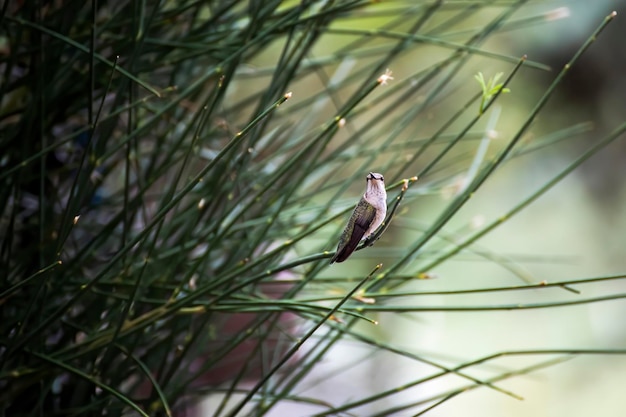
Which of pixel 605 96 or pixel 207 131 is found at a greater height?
pixel 605 96

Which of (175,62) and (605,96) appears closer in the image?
(175,62)

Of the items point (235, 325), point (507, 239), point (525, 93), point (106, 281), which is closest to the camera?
point (106, 281)

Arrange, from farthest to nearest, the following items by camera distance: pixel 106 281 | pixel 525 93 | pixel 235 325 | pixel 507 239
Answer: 1. pixel 507 239
2. pixel 525 93
3. pixel 235 325
4. pixel 106 281

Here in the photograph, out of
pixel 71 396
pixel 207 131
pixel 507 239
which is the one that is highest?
pixel 507 239

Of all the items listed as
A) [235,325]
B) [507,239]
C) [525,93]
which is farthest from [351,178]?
[507,239]

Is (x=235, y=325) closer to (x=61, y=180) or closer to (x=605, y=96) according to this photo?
(x=61, y=180)
